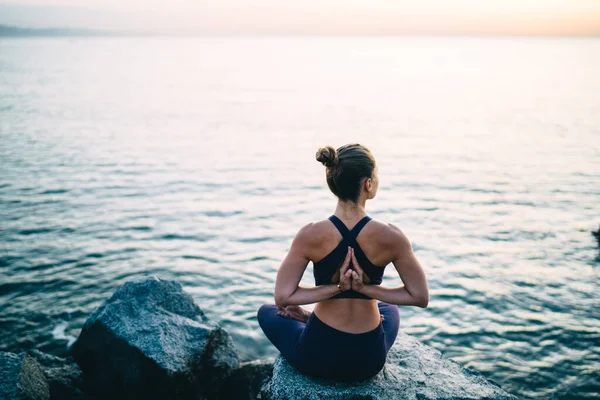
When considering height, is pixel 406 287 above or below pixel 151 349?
above

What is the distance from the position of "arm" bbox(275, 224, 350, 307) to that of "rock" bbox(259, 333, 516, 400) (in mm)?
939

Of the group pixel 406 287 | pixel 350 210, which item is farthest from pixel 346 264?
pixel 406 287

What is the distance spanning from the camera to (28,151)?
24891 mm

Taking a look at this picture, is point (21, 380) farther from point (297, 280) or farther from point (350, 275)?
point (350, 275)

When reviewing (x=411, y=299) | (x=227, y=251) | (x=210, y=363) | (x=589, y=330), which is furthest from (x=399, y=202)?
(x=411, y=299)

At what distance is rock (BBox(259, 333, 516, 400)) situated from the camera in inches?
211

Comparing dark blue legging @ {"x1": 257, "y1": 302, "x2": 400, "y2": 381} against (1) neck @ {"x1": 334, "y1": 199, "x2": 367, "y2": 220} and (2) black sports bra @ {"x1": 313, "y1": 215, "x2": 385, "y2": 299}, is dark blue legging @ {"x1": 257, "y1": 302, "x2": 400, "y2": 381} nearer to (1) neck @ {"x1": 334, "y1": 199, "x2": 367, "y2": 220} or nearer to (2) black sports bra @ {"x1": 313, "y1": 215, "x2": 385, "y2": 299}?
(2) black sports bra @ {"x1": 313, "y1": 215, "x2": 385, "y2": 299}

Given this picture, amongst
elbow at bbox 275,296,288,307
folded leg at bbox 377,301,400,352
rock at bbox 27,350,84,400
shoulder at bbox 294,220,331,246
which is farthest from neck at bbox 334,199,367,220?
rock at bbox 27,350,84,400

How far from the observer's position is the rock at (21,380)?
5.93 m

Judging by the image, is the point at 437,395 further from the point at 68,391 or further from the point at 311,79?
the point at 311,79

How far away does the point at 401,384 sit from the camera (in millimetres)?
5617

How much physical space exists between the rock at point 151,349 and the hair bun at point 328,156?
3631 mm

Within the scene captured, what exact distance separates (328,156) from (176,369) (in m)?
3.75

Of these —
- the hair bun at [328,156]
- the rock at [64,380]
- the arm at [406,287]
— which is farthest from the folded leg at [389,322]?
the rock at [64,380]
